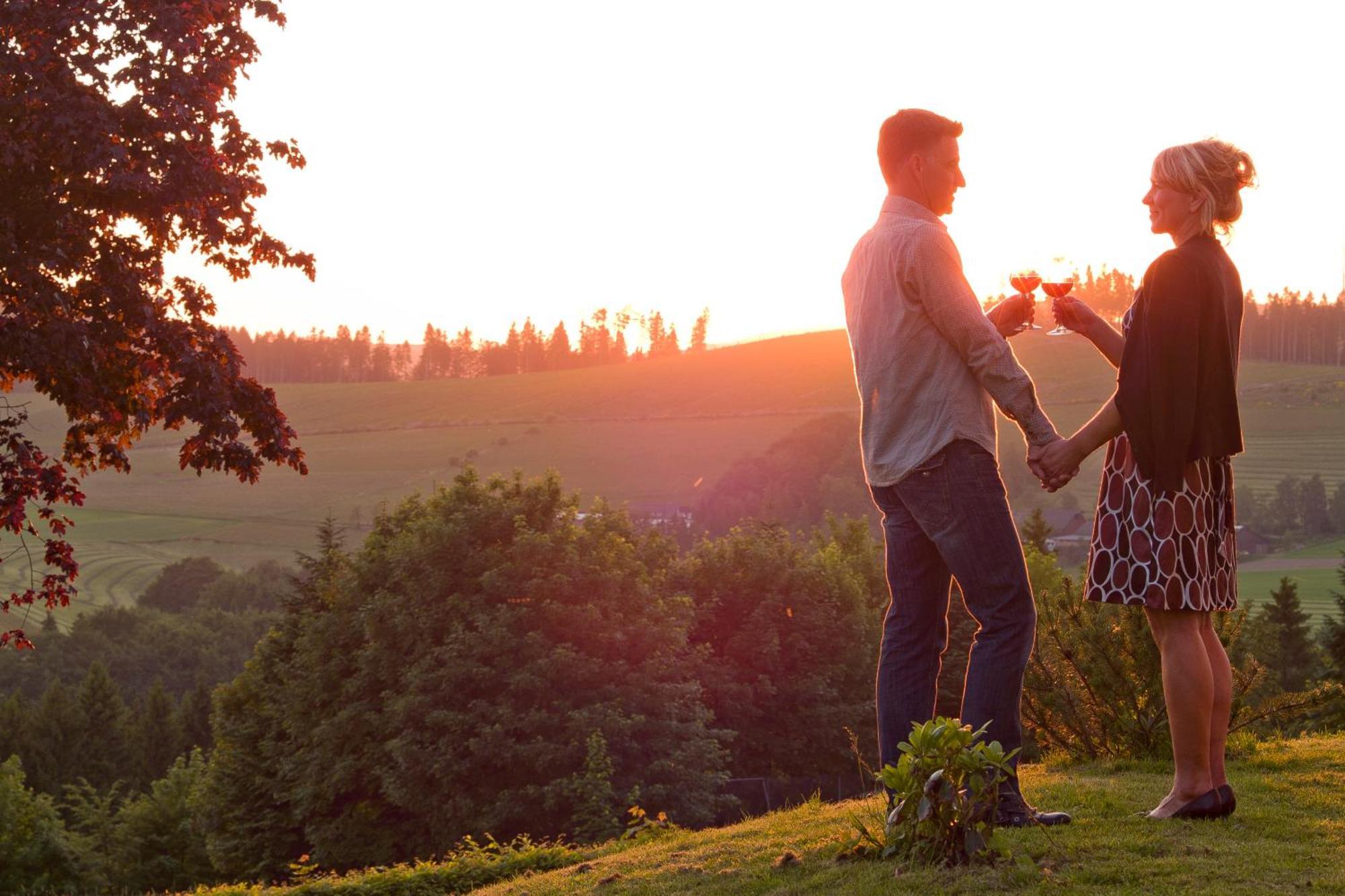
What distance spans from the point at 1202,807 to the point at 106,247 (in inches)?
369

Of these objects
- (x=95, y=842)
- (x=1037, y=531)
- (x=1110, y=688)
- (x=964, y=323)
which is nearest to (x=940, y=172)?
(x=964, y=323)

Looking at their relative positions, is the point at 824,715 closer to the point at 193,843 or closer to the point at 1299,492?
the point at 193,843

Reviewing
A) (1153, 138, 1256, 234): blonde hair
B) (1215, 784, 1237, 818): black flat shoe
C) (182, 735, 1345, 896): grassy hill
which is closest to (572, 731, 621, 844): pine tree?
(182, 735, 1345, 896): grassy hill

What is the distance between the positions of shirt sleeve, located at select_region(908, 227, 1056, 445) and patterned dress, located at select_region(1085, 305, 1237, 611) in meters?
0.47

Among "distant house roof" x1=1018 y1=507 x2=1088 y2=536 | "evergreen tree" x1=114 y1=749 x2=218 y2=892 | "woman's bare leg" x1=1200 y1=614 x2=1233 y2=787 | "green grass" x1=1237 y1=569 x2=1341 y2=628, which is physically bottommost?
"evergreen tree" x1=114 y1=749 x2=218 y2=892

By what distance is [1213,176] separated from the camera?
14.0ft

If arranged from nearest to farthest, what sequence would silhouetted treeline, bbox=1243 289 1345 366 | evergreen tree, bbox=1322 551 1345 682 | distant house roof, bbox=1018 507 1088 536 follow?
evergreen tree, bbox=1322 551 1345 682 < distant house roof, bbox=1018 507 1088 536 < silhouetted treeline, bbox=1243 289 1345 366

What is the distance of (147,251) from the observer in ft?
35.8

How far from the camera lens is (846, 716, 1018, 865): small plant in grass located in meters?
3.66

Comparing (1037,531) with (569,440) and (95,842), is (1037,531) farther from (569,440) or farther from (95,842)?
(569,440)

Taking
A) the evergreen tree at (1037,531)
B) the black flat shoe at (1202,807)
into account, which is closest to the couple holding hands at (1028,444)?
the black flat shoe at (1202,807)

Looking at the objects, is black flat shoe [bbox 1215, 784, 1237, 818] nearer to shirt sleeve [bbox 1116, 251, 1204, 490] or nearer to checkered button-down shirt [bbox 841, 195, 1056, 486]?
shirt sleeve [bbox 1116, 251, 1204, 490]

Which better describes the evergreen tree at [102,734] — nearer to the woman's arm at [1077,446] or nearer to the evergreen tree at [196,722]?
the evergreen tree at [196,722]

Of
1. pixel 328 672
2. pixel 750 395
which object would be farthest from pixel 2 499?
pixel 750 395
